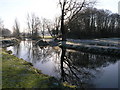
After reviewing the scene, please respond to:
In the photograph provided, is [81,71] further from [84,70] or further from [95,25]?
[95,25]

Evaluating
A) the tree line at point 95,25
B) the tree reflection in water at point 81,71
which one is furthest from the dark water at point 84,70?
the tree line at point 95,25

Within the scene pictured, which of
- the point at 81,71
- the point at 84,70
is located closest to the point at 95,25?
the point at 84,70

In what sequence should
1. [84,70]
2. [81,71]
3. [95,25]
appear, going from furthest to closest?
1. [95,25]
2. [84,70]
3. [81,71]

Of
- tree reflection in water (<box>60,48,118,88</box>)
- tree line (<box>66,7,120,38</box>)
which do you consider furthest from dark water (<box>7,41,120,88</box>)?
tree line (<box>66,7,120,38</box>)

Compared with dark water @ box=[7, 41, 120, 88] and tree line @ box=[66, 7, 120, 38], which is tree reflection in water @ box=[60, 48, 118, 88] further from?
tree line @ box=[66, 7, 120, 38]

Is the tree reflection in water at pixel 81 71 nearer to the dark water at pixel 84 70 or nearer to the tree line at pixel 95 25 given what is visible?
the dark water at pixel 84 70

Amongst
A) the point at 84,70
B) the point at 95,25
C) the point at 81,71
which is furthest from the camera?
the point at 95,25

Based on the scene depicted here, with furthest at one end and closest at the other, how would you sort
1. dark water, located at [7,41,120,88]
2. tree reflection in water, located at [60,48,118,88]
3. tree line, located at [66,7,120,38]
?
tree line, located at [66,7,120,38] → tree reflection in water, located at [60,48,118,88] → dark water, located at [7,41,120,88]

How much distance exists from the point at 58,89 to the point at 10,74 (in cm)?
270

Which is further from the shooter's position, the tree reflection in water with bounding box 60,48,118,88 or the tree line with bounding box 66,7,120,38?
the tree line with bounding box 66,7,120,38

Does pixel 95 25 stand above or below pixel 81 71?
above

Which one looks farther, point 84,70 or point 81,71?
point 84,70

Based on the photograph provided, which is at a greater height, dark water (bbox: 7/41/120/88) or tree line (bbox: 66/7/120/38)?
tree line (bbox: 66/7/120/38)

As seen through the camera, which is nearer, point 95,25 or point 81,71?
point 81,71
